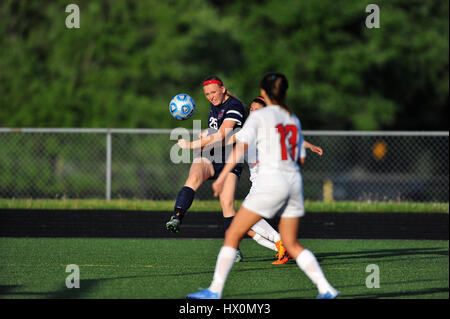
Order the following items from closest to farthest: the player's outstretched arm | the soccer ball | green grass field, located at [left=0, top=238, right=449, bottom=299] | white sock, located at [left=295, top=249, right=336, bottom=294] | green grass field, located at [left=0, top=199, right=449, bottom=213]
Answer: white sock, located at [left=295, top=249, right=336, bottom=294] → green grass field, located at [left=0, top=238, right=449, bottom=299] → the player's outstretched arm → the soccer ball → green grass field, located at [left=0, top=199, right=449, bottom=213]

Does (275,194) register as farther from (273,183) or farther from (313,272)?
(313,272)

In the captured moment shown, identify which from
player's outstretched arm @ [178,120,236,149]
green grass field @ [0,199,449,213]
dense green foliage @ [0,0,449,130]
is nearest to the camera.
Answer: player's outstretched arm @ [178,120,236,149]

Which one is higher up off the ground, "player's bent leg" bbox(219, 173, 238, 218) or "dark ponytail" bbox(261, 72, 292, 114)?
"dark ponytail" bbox(261, 72, 292, 114)

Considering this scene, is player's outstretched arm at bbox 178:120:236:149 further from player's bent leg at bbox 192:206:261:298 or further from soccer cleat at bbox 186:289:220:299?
soccer cleat at bbox 186:289:220:299

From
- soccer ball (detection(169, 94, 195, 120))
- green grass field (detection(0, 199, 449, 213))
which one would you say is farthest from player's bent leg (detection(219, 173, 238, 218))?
green grass field (detection(0, 199, 449, 213))

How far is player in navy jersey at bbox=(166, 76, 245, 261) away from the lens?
373 inches

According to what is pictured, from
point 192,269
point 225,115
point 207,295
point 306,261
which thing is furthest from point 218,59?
point 207,295

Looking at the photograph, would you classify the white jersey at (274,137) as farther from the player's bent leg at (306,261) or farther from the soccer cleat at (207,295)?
the soccer cleat at (207,295)

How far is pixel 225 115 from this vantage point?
9719mm

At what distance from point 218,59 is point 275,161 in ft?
92.9

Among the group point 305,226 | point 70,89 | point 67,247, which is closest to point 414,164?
point 70,89

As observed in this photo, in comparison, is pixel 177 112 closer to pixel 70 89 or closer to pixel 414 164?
pixel 70 89

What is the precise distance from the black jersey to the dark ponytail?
2838mm
